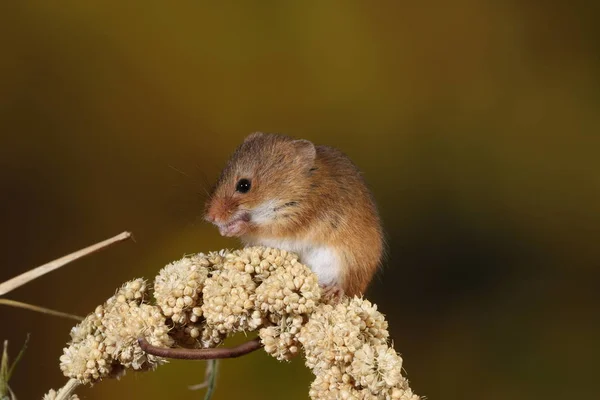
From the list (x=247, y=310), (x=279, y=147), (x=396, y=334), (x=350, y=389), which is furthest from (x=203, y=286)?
(x=396, y=334)

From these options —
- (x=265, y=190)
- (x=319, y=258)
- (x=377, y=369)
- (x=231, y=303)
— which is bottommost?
(x=377, y=369)

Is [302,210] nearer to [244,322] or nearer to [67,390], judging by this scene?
[244,322]

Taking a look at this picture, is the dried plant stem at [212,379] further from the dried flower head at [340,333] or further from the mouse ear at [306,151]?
the mouse ear at [306,151]

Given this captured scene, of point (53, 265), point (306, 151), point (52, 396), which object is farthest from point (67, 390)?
point (306, 151)

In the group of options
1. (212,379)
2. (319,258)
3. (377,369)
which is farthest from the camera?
(319,258)

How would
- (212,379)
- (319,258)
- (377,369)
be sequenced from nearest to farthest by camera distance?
(377,369)
(212,379)
(319,258)

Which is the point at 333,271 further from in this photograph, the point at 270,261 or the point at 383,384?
the point at 383,384

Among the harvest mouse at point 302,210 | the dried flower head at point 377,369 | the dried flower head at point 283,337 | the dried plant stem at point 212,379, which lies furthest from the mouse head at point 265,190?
the dried flower head at point 377,369
